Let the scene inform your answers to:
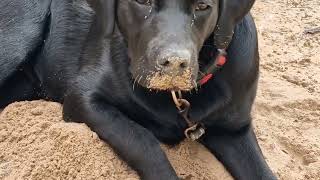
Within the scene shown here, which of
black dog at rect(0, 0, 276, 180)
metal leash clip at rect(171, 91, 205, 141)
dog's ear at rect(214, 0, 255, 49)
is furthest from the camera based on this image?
metal leash clip at rect(171, 91, 205, 141)

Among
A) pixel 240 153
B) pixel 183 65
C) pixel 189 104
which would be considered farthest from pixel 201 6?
pixel 240 153

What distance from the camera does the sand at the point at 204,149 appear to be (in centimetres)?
283

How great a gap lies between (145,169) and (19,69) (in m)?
1.08

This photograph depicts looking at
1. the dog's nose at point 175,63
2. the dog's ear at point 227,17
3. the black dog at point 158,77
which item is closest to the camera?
the dog's nose at point 175,63

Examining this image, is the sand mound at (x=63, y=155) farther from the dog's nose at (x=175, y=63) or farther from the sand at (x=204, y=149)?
the dog's nose at (x=175, y=63)

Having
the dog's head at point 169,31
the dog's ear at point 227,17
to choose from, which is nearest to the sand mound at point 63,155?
the dog's head at point 169,31

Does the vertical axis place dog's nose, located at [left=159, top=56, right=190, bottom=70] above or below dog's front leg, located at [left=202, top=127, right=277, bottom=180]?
above

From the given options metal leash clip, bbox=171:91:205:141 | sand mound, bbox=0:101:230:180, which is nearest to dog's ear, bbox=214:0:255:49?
metal leash clip, bbox=171:91:205:141

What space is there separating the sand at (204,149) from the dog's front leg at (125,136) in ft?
0.13

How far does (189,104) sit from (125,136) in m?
0.28

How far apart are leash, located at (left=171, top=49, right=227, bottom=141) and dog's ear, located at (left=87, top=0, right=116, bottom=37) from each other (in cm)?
35

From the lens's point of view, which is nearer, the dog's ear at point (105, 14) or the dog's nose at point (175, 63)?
the dog's nose at point (175, 63)

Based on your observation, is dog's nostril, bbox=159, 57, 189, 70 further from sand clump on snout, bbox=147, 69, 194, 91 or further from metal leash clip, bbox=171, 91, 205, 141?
metal leash clip, bbox=171, 91, 205, 141

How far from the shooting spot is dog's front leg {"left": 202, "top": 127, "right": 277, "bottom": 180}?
299 cm
